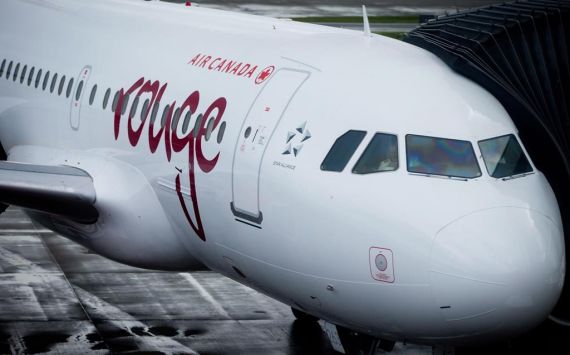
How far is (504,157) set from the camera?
12656 millimetres

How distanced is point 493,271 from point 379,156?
1850 millimetres

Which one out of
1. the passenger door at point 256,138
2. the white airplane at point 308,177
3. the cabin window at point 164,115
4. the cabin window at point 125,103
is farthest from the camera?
the cabin window at point 125,103

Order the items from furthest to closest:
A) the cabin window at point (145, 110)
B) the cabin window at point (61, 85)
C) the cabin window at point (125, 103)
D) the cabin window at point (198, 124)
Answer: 1. the cabin window at point (61, 85)
2. the cabin window at point (125, 103)
3. the cabin window at point (145, 110)
4. the cabin window at point (198, 124)

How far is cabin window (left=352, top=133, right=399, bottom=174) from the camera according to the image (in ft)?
41.2

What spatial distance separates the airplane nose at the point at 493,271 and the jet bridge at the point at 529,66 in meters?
1.21

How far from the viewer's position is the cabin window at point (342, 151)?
12812 mm

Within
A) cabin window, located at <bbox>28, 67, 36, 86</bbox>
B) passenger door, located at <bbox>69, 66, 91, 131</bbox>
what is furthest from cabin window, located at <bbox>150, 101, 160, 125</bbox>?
cabin window, located at <bbox>28, 67, 36, 86</bbox>

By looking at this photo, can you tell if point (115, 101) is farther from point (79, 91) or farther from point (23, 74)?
point (23, 74)

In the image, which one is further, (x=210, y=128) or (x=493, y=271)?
(x=210, y=128)

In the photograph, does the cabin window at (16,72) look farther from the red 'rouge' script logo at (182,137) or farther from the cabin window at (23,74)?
the red 'rouge' script logo at (182,137)

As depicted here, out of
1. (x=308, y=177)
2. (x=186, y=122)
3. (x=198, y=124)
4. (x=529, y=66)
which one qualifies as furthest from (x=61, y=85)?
(x=529, y=66)

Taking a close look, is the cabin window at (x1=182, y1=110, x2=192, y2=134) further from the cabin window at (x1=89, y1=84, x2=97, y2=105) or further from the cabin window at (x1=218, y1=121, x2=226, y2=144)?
the cabin window at (x1=89, y1=84, x2=97, y2=105)

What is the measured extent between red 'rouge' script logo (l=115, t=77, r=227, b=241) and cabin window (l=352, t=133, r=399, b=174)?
2.47 meters

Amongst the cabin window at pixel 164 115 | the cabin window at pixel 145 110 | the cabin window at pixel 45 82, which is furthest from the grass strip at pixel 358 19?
the cabin window at pixel 164 115
